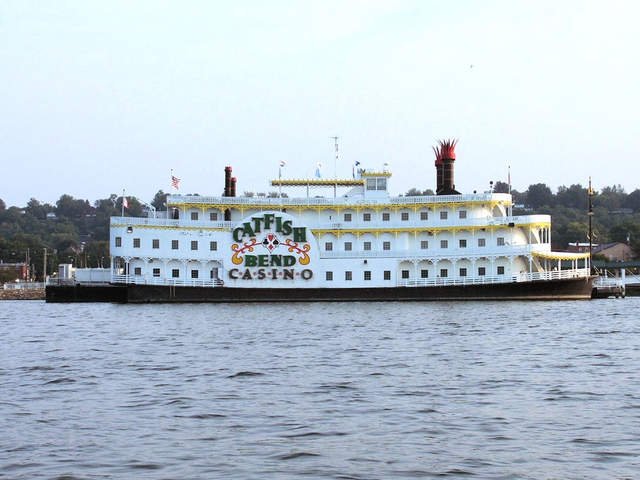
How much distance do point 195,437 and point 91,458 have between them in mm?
1986

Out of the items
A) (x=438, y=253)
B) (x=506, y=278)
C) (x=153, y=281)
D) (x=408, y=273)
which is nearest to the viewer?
(x=153, y=281)

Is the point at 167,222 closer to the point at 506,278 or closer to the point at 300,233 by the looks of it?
the point at 300,233

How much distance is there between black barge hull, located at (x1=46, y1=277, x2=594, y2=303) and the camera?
58219 millimetres

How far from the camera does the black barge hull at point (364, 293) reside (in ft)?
191

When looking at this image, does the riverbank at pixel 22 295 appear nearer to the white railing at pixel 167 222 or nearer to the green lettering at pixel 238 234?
the white railing at pixel 167 222

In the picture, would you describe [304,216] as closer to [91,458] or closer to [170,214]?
[170,214]

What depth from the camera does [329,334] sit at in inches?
1414

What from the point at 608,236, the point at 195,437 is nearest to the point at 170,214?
the point at 195,437

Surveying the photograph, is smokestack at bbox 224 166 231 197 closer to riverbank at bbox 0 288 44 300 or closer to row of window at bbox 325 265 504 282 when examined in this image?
row of window at bbox 325 265 504 282

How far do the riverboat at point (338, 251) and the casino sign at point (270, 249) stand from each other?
0.06 m

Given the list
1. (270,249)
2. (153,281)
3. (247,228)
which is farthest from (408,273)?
(153,281)

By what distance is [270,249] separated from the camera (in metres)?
59.7

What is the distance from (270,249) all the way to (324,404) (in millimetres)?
40657

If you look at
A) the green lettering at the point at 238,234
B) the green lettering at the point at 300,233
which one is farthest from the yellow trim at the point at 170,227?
the green lettering at the point at 300,233
